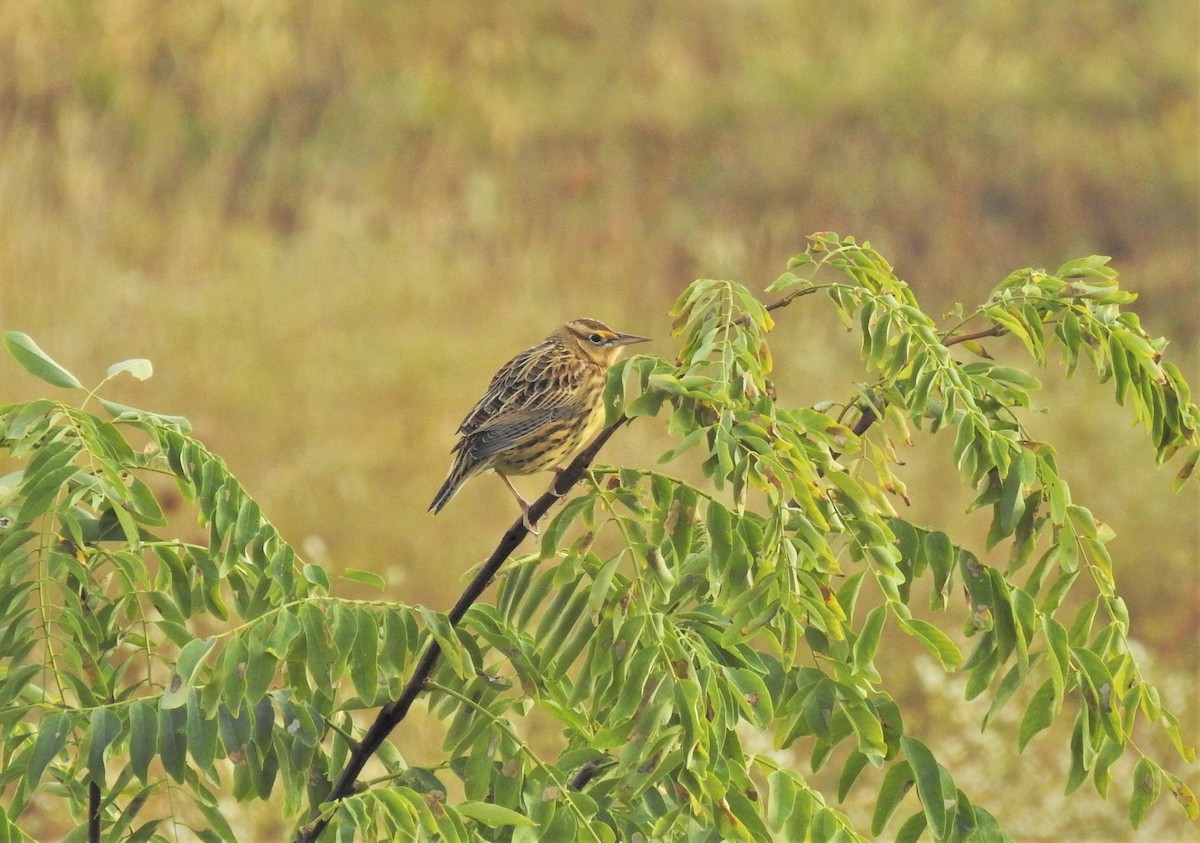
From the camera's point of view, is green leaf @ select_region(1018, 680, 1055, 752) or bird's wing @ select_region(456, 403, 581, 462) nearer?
green leaf @ select_region(1018, 680, 1055, 752)

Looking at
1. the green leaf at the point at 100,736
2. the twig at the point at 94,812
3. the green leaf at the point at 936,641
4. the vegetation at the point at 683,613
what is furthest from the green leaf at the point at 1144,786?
the twig at the point at 94,812

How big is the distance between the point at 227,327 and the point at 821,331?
385 cm

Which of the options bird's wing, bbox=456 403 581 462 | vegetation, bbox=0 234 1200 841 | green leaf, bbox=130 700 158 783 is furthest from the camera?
bird's wing, bbox=456 403 581 462

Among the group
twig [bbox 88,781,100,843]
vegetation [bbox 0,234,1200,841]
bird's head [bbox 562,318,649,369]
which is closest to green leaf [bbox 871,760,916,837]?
vegetation [bbox 0,234,1200,841]

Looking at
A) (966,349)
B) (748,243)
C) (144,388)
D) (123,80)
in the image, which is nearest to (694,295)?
(966,349)

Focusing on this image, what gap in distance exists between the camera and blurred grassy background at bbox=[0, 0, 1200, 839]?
9172 millimetres

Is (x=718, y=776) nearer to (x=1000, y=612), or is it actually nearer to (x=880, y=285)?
(x=1000, y=612)

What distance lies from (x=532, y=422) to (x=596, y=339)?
556mm

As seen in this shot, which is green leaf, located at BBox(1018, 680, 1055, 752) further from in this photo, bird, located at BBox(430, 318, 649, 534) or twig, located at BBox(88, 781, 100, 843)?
bird, located at BBox(430, 318, 649, 534)

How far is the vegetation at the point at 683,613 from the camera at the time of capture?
2.13 metres

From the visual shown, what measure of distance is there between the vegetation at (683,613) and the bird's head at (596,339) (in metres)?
1.66

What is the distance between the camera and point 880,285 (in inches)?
101

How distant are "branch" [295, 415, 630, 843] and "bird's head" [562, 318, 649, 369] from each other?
1.87m

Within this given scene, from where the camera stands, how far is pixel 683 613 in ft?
7.66
